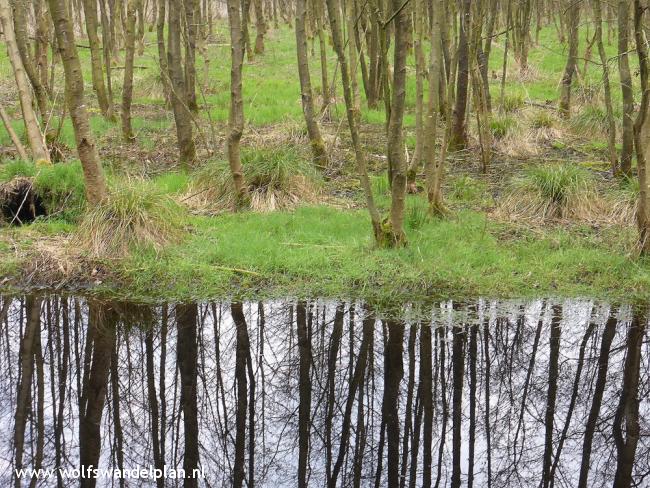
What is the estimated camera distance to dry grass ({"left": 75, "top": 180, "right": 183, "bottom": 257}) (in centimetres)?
770

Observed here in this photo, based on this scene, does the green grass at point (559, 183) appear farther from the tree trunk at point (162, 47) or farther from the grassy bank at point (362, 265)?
the tree trunk at point (162, 47)

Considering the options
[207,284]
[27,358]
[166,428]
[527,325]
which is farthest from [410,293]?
[27,358]

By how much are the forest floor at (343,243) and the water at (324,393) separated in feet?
1.08

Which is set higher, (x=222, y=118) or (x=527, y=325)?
(x=222, y=118)

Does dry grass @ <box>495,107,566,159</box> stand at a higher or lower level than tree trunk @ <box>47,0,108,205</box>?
lower

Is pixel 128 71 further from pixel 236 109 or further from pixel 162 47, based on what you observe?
pixel 236 109

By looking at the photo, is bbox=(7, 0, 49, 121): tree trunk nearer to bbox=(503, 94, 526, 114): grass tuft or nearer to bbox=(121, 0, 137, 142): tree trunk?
bbox=(121, 0, 137, 142): tree trunk

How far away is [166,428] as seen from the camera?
16.7 feet

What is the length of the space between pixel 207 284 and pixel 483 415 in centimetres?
324

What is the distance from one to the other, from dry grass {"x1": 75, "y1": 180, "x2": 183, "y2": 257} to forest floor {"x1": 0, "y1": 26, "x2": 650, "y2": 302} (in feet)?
0.32

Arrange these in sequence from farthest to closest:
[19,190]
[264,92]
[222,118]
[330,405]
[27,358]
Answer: [264,92] → [222,118] → [19,190] → [27,358] → [330,405]

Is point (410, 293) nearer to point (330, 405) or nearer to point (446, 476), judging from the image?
point (330, 405)

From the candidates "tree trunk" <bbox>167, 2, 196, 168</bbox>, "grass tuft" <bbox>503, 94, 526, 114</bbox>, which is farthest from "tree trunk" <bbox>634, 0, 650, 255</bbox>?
"grass tuft" <bbox>503, 94, 526, 114</bbox>

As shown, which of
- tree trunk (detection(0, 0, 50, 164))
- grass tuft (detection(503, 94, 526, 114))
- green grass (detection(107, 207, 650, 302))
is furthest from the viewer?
grass tuft (detection(503, 94, 526, 114))
